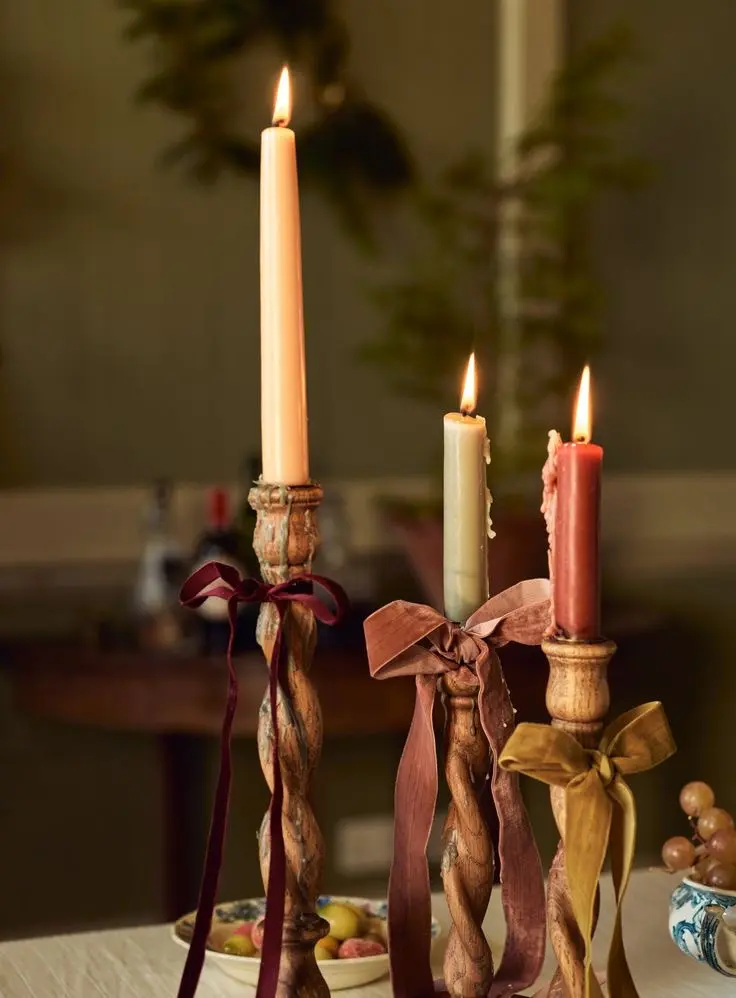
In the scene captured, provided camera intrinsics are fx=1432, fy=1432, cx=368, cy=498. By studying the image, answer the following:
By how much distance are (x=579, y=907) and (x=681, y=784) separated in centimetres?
246

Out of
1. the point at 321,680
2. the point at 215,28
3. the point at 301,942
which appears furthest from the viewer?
the point at 215,28

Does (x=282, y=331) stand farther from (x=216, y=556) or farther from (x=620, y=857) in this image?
(x=216, y=556)

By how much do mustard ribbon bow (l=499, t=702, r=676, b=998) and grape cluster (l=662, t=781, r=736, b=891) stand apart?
255 mm

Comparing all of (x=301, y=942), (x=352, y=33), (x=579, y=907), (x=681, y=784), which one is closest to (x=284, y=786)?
(x=301, y=942)

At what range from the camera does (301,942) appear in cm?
76

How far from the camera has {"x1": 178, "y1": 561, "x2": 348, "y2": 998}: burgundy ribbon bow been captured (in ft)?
2.34

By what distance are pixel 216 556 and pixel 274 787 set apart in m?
1.52

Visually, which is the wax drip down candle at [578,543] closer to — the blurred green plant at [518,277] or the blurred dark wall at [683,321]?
the blurred green plant at [518,277]

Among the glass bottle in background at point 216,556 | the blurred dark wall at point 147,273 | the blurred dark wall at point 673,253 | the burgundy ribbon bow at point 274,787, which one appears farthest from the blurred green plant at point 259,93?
the burgundy ribbon bow at point 274,787

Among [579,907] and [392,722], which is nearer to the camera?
[579,907]

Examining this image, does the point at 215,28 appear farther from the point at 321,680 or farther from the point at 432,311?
the point at 321,680

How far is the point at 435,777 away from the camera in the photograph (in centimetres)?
74

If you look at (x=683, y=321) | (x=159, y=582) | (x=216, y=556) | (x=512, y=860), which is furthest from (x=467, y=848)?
(x=683, y=321)

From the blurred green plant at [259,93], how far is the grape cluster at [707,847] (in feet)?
6.03
